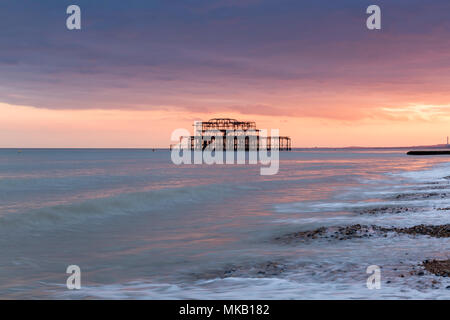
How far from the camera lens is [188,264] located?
8820 mm

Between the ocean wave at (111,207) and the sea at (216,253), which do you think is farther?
the ocean wave at (111,207)

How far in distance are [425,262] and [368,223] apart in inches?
205

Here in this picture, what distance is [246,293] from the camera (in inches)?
249

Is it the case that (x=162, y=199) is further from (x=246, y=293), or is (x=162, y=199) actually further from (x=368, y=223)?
(x=246, y=293)

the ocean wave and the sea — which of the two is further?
the ocean wave

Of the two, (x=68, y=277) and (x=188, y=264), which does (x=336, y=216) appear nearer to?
(x=188, y=264)

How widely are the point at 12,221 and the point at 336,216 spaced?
39.7 ft

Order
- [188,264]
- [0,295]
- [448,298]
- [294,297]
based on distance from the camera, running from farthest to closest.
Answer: [188,264] < [0,295] < [294,297] < [448,298]

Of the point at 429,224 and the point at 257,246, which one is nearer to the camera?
the point at 257,246

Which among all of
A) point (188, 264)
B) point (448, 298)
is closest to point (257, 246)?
point (188, 264)

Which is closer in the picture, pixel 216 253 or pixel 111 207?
pixel 216 253
